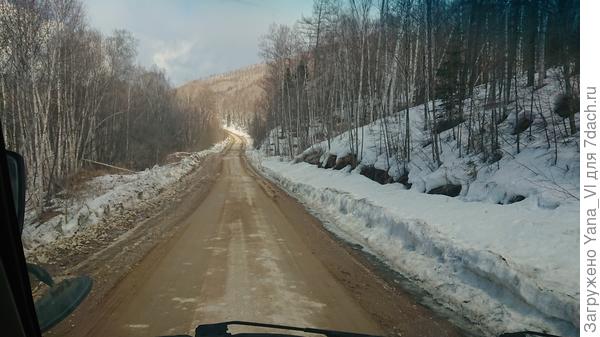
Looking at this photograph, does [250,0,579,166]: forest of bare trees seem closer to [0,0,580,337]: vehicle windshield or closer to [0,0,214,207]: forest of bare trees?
[0,0,580,337]: vehicle windshield

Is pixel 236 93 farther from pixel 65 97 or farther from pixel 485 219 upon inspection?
pixel 485 219

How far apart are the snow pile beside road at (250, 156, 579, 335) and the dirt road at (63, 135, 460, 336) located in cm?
72

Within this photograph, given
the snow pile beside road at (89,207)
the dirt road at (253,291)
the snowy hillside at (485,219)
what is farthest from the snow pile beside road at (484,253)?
the snow pile beside road at (89,207)

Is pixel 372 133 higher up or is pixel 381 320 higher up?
pixel 372 133

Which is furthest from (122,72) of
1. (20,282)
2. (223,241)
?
(20,282)

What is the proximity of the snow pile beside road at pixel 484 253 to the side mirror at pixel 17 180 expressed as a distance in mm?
4308

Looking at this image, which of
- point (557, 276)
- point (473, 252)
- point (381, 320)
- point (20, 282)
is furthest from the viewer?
point (473, 252)

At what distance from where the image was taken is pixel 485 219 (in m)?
8.20

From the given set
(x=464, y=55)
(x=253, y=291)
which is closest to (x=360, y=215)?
(x=253, y=291)

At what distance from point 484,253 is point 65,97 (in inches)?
900

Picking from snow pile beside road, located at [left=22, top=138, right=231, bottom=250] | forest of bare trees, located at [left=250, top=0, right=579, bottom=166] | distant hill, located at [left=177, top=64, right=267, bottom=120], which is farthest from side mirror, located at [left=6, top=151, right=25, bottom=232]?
distant hill, located at [left=177, top=64, right=267, bottom=120]

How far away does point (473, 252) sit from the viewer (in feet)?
20.1
